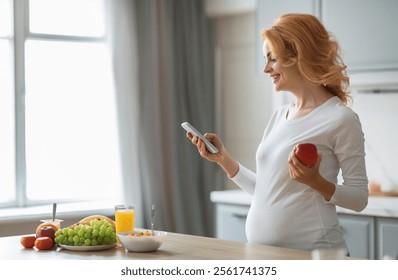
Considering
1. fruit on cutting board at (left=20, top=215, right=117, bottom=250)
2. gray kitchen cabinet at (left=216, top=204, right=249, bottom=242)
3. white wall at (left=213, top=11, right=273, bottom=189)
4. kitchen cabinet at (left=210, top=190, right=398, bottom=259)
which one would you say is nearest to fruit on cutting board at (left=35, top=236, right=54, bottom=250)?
fruit on cutting board at (left=20, top=215, right=117, bottom=250)

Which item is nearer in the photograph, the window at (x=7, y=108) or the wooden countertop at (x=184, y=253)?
the wooden countertop at (x=184, y=253)

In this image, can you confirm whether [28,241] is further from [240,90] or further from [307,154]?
[240,90]

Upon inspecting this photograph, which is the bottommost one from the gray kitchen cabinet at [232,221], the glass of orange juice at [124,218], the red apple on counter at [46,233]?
the gray kitchen cabinet at [232,221]

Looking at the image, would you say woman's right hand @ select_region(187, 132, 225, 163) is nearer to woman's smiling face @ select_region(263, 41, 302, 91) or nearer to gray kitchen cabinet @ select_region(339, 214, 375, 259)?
woman's smiling face @ select_region(263, 41, 302, 91)

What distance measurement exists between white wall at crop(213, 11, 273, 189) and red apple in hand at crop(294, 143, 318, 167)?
2772 mm

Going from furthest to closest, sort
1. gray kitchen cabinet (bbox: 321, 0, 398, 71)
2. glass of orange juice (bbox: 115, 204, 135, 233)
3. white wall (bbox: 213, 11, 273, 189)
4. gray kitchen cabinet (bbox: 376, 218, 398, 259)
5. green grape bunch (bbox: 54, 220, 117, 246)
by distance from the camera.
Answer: white wall (bbox: 213, 11, 273, 189) < gray kitchen cabinet (bbox: 321, 0, 398, 71) < gray kitchen cabinet (bbox: 376, 218, 398, 259) < glass of orange juice (bbox: 115, 204, 135, 233) < green grape bunch (bbox: 54, 220, 117, 246)

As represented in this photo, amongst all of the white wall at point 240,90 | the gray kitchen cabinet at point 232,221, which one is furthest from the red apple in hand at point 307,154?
the white wall at point 240,90

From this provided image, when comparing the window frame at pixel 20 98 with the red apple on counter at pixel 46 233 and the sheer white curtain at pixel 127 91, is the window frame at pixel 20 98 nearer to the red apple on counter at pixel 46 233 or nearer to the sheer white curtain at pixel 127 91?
the sheer white curtain at pixel 127 91

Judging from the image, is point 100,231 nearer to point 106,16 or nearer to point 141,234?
point 141,234

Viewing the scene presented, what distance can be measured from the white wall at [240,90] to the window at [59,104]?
0.90 metres

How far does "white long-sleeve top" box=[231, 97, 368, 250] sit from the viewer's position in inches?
95.7

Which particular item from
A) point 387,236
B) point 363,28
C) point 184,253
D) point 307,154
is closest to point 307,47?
point 307,154

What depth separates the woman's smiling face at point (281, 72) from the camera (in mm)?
2611
